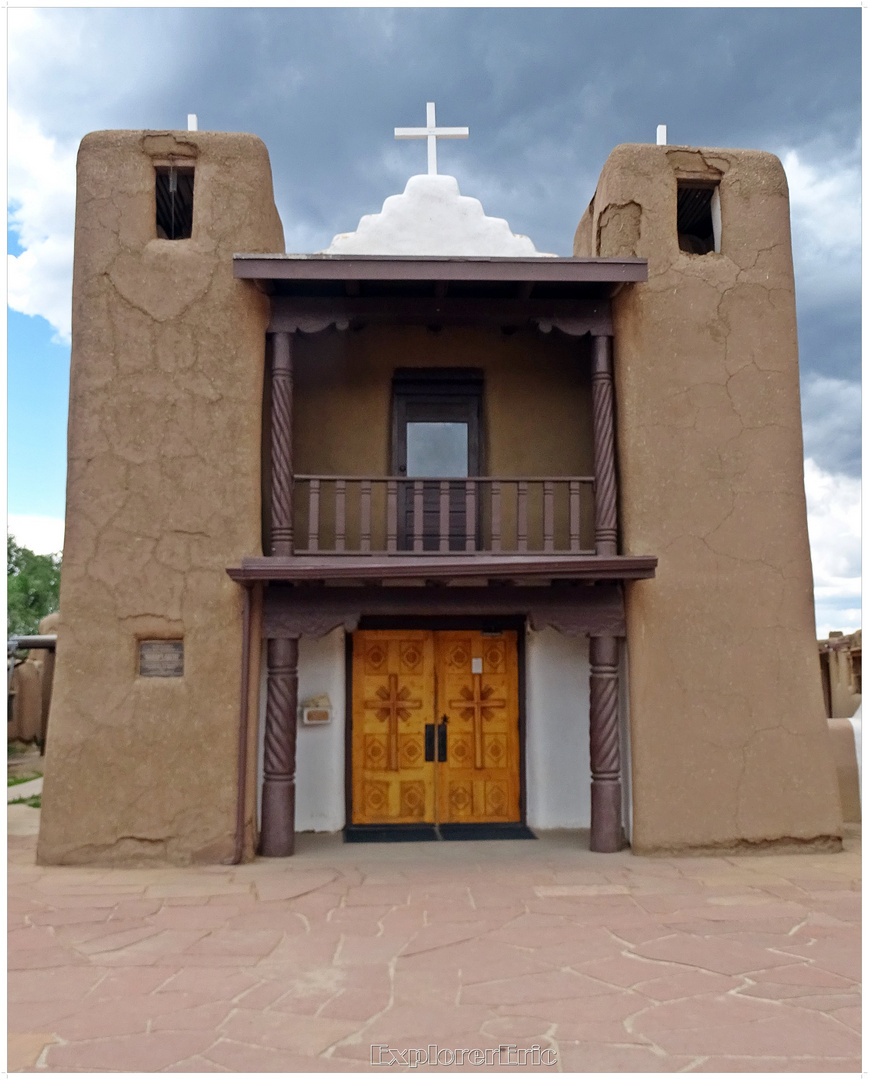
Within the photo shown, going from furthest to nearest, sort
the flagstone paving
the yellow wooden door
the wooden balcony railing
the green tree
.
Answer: the green tree → the yellow wooden door → the wooden balcony railing → the flagstone paving

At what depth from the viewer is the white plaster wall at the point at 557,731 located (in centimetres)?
979

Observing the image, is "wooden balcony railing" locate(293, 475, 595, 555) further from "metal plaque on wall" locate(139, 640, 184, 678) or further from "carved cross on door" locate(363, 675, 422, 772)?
"metal plaque on wall" locate(139, 640, 184, 678)

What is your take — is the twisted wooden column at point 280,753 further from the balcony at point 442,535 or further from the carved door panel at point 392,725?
the carved door panel at point 392,725

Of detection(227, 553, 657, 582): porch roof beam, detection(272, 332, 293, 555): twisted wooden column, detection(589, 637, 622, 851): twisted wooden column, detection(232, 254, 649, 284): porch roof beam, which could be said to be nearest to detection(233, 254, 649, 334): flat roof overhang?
detection(232, 254, 649, 284): porch roof beam

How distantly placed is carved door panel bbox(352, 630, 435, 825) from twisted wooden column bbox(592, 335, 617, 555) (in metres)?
2.46

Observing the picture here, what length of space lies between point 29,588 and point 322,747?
2599cm

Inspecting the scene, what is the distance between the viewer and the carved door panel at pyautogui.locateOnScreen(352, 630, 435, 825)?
9.88 m

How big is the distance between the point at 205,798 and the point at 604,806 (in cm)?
385

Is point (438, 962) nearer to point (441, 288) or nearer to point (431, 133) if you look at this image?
point (441, 288)

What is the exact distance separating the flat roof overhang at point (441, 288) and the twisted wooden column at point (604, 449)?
36cm

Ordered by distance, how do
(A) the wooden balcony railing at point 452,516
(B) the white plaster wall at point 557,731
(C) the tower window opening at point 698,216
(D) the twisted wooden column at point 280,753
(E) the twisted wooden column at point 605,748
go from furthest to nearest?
(B) the white plaster wall at point 557,731 → (A) the wooden balcony railing at point 452,516 → (C) the tower window opening at point 698,216 → (E) the twisted wooden column at point 605,748 → (D) the twisted wooden column at point 280,753

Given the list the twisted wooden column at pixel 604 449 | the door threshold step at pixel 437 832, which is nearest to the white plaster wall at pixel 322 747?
the door threshold step at pixel 437 832

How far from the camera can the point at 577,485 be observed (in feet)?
29.7

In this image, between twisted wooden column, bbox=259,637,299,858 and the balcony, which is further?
twisted wooden column, bbox=259,637,299,858
